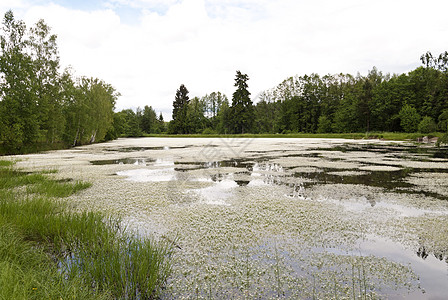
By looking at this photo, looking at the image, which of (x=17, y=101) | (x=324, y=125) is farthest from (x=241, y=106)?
(x=17, y=101)

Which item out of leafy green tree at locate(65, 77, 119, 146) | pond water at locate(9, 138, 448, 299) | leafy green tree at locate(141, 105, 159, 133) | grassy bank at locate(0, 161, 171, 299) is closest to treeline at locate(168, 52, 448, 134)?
leafy green tree at locate(141, 105, 159, 133)

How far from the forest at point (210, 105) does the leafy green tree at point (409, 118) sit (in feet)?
0.56

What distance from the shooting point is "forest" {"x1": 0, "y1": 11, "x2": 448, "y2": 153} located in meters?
22.9

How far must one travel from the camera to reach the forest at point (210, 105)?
22.9m

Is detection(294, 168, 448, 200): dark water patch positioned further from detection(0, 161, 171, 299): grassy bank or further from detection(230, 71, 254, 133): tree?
detection(230, 71, 254, 133): tree

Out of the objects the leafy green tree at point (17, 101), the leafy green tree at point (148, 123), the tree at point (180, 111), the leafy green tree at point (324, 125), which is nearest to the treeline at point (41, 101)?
the leafy green tree at point (17, 101)

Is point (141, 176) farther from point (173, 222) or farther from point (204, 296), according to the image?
point (204, 296)

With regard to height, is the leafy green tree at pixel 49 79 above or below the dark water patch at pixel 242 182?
above

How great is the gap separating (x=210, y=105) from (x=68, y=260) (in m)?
109

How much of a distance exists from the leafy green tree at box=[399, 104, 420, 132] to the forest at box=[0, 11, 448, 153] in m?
0.17

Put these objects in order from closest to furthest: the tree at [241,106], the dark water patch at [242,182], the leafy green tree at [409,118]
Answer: the dark water patch at [242,182] → the leafy green tree at [409,118] → the tree at [241,106]

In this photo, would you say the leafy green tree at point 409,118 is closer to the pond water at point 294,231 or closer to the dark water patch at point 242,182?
the pond water at point 294,231

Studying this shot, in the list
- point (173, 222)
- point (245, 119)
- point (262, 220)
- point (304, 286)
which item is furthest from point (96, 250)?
point (245, 119)

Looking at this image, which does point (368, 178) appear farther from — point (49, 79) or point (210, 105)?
point (210, 105)
